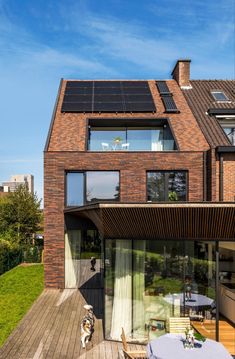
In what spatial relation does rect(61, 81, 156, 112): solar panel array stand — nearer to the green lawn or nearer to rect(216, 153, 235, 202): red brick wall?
rect(216, 153, 235, 202): red brick wall

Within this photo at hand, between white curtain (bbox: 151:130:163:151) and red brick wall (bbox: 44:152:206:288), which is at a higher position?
white curtain (bbox: 151:130:163:151)

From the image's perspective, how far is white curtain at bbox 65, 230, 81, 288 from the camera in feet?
59.0

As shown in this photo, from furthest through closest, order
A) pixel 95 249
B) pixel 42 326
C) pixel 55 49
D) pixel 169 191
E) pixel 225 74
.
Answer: pixel 225 74 → pixel 95 249 → pixel 169 191 → pixel 55 49 → pixel 42 326

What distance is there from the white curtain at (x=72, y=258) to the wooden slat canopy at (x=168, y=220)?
26.5 feet

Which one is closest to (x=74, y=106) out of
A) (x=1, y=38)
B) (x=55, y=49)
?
(x=55, y=49)

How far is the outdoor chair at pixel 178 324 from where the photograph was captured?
983cm

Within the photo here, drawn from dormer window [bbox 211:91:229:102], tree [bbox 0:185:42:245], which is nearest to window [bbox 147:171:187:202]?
dormer window [bbox 211:91:229:102]

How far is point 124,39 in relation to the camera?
14086 millimetres

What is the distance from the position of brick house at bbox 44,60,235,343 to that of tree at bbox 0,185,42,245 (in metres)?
12.3

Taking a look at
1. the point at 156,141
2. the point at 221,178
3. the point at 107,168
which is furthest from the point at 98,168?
the point at 221,178

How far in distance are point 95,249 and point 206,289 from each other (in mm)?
9140

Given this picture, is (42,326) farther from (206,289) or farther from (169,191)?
(169,191)

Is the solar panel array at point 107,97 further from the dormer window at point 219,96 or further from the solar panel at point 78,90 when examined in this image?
the dormer window at point 219,96

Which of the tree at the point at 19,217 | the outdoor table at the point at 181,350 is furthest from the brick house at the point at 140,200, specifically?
the tree at the point at 19,217
